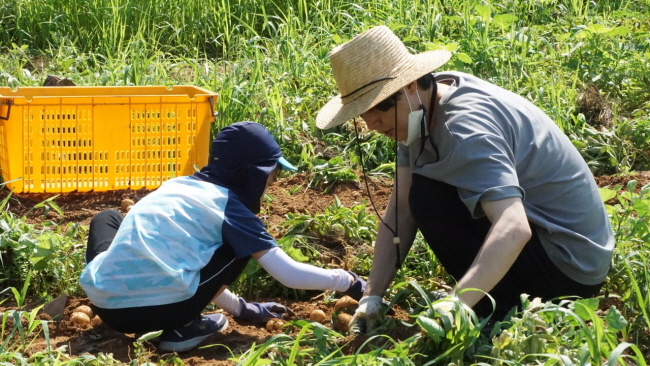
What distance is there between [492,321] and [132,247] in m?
1.17

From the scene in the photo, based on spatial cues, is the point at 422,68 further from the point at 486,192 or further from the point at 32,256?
the point at 32,256

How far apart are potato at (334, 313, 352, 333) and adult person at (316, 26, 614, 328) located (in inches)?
2.8

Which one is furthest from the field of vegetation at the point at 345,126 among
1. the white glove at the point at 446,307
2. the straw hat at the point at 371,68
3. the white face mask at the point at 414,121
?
the straw hat at the point at 371,68

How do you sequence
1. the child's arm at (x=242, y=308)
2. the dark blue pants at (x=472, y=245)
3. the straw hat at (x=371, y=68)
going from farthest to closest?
the child's arm at (x=242, y=308)
the dark blue pants at (x=472, y=245)
the straw hat at (x=371, y=68)

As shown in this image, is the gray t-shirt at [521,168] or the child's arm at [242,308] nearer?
the gray t-shirt at [521,168]

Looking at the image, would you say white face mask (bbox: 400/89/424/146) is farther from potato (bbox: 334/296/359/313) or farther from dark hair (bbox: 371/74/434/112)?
potato (bbox: 334/296/359/313)

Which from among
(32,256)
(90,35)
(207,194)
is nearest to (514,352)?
(207,194)

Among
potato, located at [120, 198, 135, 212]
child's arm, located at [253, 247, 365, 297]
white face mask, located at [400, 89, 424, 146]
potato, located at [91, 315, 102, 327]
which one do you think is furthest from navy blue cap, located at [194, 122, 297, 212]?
potato, located at [120, 198, 135, 212]

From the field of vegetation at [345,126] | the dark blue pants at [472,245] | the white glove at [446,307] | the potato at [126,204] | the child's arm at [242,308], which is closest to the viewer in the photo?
the white glove at [446,307]

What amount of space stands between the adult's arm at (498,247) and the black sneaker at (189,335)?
945 millimetres

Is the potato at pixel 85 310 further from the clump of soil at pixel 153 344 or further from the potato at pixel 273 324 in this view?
the potato at pixel 273 324

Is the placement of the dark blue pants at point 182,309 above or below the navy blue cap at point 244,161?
below

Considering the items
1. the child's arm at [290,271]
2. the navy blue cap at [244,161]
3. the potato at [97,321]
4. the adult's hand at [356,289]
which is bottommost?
the potato at [97,321]

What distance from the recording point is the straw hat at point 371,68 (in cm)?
257
